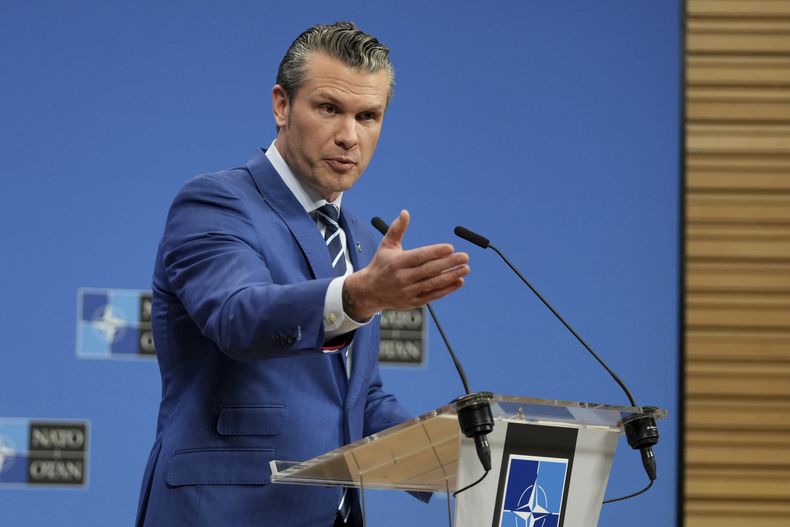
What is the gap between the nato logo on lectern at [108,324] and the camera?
331cm

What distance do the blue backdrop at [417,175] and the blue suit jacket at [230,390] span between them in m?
1.54

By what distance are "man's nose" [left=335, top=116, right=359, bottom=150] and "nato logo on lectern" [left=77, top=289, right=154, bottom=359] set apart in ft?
4.88

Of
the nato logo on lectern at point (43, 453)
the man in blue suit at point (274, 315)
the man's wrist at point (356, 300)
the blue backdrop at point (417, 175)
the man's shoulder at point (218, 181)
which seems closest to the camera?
the man's wrist at point (356, 300)

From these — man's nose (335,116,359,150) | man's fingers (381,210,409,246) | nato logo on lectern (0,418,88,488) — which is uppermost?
man's nose (335,116,359,150)

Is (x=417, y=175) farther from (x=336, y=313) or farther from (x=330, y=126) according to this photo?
(x=336, y=313)

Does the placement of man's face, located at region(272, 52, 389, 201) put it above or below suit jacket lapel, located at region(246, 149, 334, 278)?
above

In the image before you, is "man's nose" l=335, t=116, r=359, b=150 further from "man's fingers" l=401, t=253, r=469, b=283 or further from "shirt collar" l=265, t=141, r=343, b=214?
"man's fingers" l=401, t=253, r=469, b=283

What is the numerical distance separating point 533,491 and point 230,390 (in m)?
0.55

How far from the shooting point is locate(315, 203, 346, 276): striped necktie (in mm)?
2057

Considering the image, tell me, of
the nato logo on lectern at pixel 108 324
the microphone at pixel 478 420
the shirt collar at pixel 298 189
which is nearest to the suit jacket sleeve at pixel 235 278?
the shirt collar at pixel 298 189

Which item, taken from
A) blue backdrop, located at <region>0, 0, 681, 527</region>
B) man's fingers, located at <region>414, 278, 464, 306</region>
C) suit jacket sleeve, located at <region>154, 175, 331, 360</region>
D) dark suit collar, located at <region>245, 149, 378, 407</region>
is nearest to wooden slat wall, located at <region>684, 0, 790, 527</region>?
blue backdrop, located at <region>0, 0, 681, 527</region>

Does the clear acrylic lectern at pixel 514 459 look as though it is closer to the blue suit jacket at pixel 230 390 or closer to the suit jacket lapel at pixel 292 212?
the blue suit jacket at pixel 230 390

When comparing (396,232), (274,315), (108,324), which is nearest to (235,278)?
(274,315)

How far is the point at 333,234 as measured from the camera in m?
2.09
